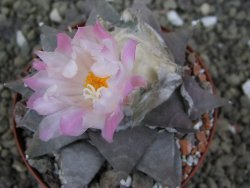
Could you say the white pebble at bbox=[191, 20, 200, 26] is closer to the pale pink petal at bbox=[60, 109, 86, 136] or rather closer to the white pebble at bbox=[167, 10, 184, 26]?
the white pebble at bbox=[167, 10, 184, 26]

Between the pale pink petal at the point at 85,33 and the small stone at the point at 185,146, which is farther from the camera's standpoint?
the small stone at the point at 185,146

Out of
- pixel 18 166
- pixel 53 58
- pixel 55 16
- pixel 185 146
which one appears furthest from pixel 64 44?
pixel 55 16

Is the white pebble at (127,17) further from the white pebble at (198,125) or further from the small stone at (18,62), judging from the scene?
the small stone at (18,62)

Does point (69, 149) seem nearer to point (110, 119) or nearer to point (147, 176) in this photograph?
point (147, 176)

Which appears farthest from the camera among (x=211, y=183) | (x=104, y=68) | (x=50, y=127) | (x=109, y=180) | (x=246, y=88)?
(x=246, y=88)

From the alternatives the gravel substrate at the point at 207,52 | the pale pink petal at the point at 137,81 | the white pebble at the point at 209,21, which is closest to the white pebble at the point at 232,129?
the gravel substrate at the point at 207,52

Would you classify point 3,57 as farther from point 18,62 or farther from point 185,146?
point 185,146

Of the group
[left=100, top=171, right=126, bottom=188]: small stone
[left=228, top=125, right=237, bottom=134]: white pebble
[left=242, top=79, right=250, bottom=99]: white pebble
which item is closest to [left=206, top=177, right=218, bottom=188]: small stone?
[left=228, top=125, right=237, bottom=134]: white pebble
